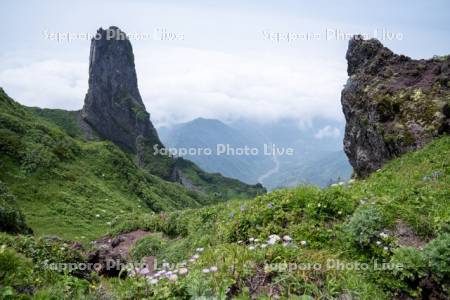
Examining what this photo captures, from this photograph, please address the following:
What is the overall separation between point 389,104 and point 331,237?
751 inches

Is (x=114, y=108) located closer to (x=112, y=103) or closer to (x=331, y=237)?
(x=112, y=103)

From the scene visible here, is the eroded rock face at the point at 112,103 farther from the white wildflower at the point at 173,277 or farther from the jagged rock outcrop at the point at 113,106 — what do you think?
the white wildflower at the point at 173,277

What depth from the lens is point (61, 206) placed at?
38281mm

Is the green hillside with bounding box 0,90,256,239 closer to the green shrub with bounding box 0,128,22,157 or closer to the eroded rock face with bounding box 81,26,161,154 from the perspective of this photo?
the green shrub with bounding box 0,128,22,157

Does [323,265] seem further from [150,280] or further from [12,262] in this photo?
[12,262]

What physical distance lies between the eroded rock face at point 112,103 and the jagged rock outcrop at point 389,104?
531ft

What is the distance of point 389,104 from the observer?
85.8ft

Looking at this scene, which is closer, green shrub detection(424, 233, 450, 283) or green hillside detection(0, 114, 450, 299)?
green hillside detection(0, 114, 450, 299)

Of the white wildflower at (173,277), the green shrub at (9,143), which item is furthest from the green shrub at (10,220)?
the green shrub at (9,143)

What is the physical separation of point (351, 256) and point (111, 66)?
195 m

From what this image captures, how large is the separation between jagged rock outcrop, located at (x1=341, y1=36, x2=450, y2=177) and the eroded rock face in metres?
162

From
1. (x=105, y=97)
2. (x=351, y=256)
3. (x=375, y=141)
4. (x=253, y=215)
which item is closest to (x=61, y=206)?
(x=375, y=141)

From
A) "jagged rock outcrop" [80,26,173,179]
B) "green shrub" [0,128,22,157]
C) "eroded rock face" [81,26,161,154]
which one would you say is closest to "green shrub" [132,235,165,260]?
"green shrub" [0,128,22,157]

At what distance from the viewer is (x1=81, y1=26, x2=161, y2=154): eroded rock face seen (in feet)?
610
